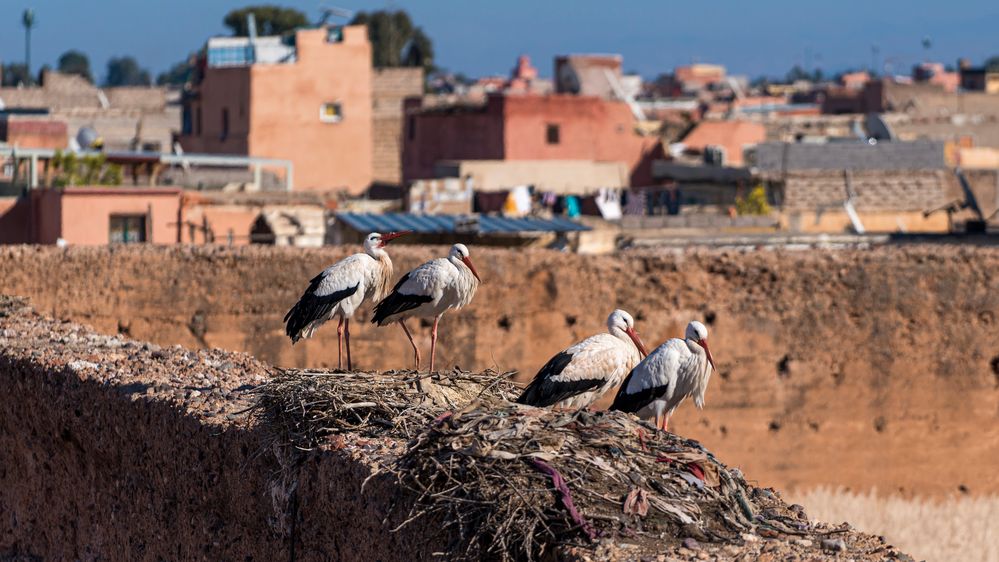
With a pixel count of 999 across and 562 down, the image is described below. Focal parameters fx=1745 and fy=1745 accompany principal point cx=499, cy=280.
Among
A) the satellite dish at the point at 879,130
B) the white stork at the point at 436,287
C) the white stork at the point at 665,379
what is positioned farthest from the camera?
the satellite dish at the point at 879,130

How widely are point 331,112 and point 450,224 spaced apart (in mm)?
23574

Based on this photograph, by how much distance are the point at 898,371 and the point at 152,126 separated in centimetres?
3609

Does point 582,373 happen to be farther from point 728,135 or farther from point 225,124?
point 225,124

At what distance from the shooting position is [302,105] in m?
43.1

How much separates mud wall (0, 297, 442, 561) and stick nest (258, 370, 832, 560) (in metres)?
0.17

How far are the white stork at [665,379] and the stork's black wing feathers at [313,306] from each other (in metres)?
1.88

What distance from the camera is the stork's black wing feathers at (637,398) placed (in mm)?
8344

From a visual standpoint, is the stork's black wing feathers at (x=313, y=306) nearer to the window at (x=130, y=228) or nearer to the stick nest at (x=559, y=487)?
the stick nest at (x=559, y=487)

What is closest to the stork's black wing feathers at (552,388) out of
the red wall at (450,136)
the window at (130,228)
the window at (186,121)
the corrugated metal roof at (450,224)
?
the corrugated metal roof at (450,224)

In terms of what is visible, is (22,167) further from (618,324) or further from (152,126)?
(152,126)

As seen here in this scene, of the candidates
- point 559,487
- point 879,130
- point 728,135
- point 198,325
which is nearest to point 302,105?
point 728,135

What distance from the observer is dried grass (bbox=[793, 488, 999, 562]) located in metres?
15.0

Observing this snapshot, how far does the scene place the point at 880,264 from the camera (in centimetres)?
1745

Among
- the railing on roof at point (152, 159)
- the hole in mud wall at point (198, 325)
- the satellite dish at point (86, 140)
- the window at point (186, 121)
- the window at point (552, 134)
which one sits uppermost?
the window at point (186, 121)
